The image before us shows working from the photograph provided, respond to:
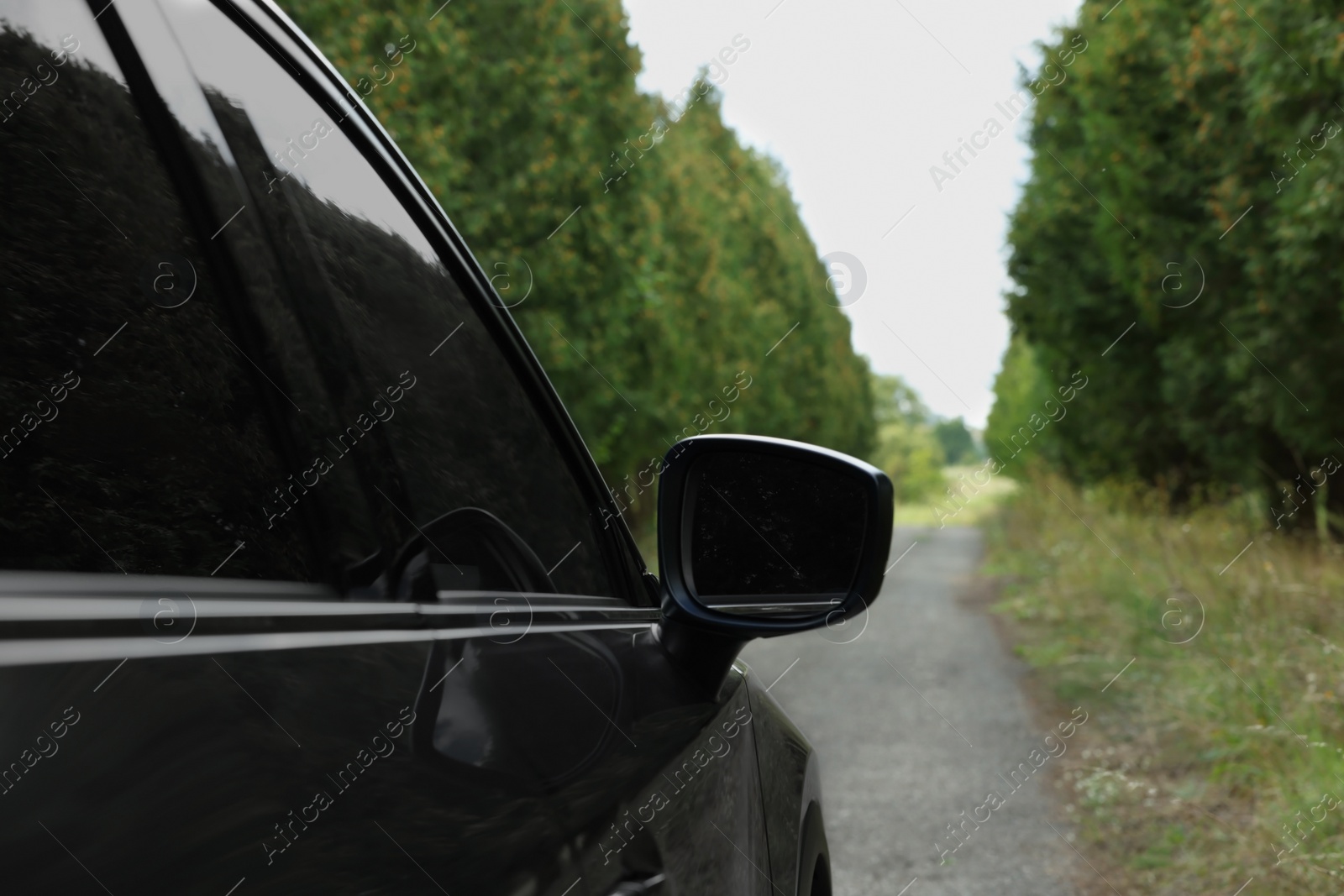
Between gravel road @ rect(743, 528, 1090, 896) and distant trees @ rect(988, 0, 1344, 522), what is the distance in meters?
2.85

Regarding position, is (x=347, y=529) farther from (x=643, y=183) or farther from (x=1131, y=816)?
(x=643, y=183)

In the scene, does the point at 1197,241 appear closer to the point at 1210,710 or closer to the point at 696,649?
the point at 1210,710

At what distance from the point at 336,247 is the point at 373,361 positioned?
13cm

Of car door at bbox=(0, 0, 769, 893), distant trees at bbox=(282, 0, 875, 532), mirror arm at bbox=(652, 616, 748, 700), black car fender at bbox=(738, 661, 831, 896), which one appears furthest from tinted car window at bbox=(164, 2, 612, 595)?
distant trees at bbox=(282, 0, 875, 532)

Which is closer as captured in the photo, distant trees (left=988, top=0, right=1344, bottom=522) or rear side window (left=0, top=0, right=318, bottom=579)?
rear side window (left=0, top=0, right=318, bottom=579)

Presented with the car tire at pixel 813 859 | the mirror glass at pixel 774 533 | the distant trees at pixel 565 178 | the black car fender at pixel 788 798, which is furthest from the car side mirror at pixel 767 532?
the distant trees at pixel 565 178

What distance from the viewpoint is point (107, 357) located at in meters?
0.96

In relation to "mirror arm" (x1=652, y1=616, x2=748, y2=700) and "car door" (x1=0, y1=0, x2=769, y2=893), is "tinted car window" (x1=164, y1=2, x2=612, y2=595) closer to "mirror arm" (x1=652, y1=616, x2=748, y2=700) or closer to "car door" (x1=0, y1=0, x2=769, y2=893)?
"car door" (x1=0, y1=0, x2=769, y2=893)

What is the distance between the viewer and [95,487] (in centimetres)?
91

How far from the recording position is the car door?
76cm

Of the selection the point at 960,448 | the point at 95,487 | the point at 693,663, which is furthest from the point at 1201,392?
the point at 960,448

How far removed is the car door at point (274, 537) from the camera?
0.76 meters

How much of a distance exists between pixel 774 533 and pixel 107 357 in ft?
3.58

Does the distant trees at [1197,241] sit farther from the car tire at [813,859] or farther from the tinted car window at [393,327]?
the tinted car window at [393,327]
